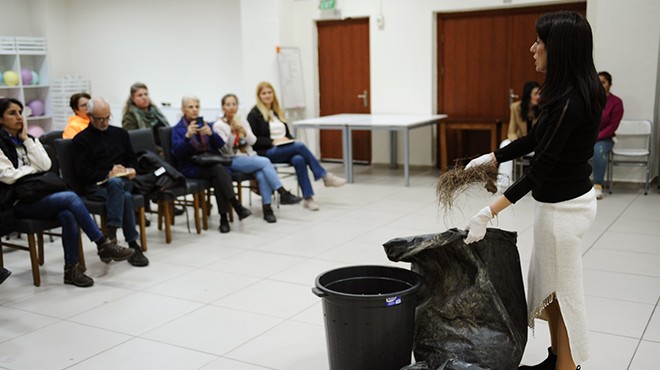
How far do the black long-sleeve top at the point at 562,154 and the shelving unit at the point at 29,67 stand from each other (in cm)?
893

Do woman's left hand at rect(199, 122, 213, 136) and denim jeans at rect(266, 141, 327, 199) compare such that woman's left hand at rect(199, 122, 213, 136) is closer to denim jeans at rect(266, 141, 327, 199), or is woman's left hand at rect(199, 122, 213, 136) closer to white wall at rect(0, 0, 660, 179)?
denim jeans at rect(266, 141, 327, 199)

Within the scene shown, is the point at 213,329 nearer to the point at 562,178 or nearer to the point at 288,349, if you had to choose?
the point at 288,349

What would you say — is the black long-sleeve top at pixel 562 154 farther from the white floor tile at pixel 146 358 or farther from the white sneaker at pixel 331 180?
the white sneaker at pixel 331 180

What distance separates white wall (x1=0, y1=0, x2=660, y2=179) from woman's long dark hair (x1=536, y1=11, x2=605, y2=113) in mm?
5113

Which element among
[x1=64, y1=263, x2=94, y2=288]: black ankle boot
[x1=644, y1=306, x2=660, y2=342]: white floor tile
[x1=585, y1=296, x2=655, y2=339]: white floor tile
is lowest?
[x1=644, y1=306, x2=660, y2=342]: white floor tile

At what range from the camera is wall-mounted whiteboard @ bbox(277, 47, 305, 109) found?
8.99m

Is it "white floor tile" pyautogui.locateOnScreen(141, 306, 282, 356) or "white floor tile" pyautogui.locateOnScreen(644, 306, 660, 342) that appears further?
"white floor tile" pyautogui.locateOnScreen(141, 306, 282, 356)

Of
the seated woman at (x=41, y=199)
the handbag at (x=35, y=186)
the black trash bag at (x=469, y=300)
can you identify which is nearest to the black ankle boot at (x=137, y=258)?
the seated woman at (x=41, y=199)

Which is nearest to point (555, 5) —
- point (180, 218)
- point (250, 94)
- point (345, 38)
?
point (345, 38)

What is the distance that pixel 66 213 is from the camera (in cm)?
446

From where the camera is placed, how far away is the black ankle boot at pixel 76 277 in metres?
4.48

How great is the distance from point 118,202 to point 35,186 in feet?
2.01

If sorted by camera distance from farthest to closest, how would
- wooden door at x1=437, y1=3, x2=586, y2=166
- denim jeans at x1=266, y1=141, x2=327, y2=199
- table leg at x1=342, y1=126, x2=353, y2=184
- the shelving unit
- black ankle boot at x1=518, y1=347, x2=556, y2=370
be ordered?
the shelving unit, wooden door at x1=437, y1=3, x2=586, y2=166, table leg at x1=342, y1=126, x2=353, y2=184, denim jeans at x1=266, y1=141, x2=327, y2=199, black ankle boot at x1=518, y1=347, x2=556, y2=370

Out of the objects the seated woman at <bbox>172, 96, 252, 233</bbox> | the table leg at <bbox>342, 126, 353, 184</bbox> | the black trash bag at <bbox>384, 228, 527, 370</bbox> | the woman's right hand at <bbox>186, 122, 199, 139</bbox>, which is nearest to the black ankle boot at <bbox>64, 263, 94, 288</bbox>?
the seated woman at <bbox>172, 96, 252, 233</bbox>
